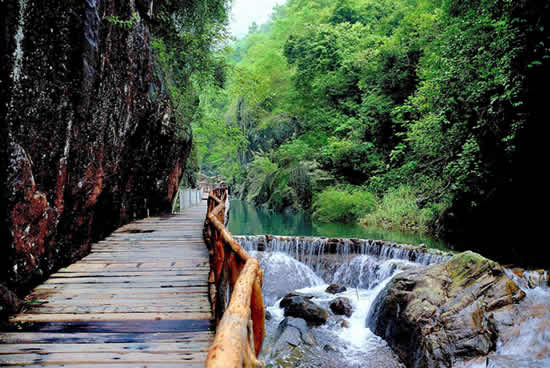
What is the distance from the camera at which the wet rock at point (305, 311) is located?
7.91 m

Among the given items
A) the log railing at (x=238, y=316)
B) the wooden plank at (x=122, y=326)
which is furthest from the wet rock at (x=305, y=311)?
the wooden plank at (x=122, y=326)

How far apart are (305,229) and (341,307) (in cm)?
988

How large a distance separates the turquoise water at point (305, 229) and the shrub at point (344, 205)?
Answer: 661 mm

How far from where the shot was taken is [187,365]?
2.71 metres

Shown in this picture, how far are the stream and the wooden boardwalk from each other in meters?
3.09

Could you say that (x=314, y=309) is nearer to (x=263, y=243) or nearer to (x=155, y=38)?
(x=263, y=243)

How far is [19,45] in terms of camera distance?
137 inches

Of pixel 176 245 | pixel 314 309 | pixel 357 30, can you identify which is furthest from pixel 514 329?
pixel 357 30

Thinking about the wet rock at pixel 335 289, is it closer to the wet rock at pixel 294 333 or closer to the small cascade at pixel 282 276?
the small cascade at pixel 282 276

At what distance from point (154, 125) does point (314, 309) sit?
7.19 m

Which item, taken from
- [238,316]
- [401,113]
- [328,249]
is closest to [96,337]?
[238,316]

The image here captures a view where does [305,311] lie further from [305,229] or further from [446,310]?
[305,229]

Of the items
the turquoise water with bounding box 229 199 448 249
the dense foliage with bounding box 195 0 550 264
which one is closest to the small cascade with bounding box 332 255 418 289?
the turquoise water with bounding box 229 199 448 249

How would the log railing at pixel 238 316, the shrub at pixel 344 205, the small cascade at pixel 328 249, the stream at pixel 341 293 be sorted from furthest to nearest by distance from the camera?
1. the shrub at pixel 344 205
2. the small cascade at pixel 328 249
3. the stream at pixel 341 293
4. the log railing at pixel 238 316
